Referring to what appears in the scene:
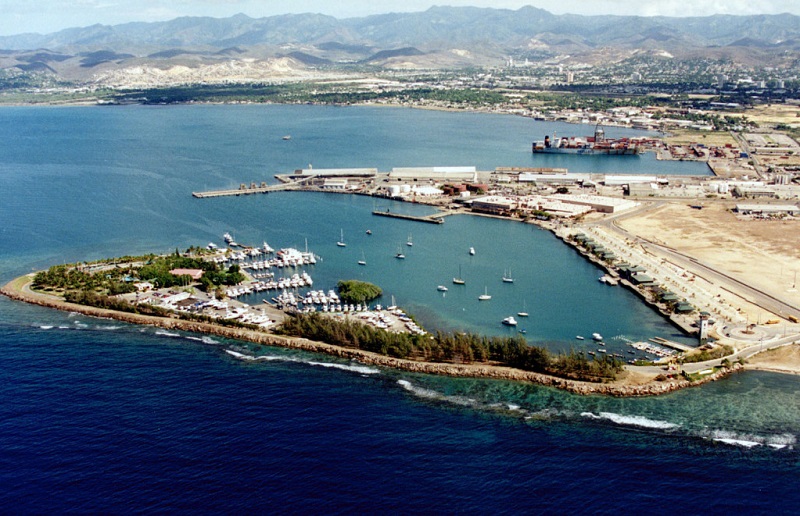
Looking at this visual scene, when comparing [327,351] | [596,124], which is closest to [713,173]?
[596,124]

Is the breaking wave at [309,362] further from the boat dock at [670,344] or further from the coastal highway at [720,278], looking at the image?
the coastal highway at [720,278]

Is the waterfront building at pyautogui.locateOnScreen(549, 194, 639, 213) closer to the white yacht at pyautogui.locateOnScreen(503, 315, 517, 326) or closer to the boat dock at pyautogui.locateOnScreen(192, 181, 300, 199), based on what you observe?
the boat dock at pyautogui.locateOnScreen(192, 181, 300, 199)

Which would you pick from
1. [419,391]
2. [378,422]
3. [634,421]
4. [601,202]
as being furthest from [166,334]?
[601,202]

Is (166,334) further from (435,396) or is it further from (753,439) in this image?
(753,439)

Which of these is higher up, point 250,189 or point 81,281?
point 250,189

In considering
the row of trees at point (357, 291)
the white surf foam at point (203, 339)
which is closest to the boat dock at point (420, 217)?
the row of trees at point (357, 291)

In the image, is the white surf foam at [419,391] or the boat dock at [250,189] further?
the boat dock at [250,189]
